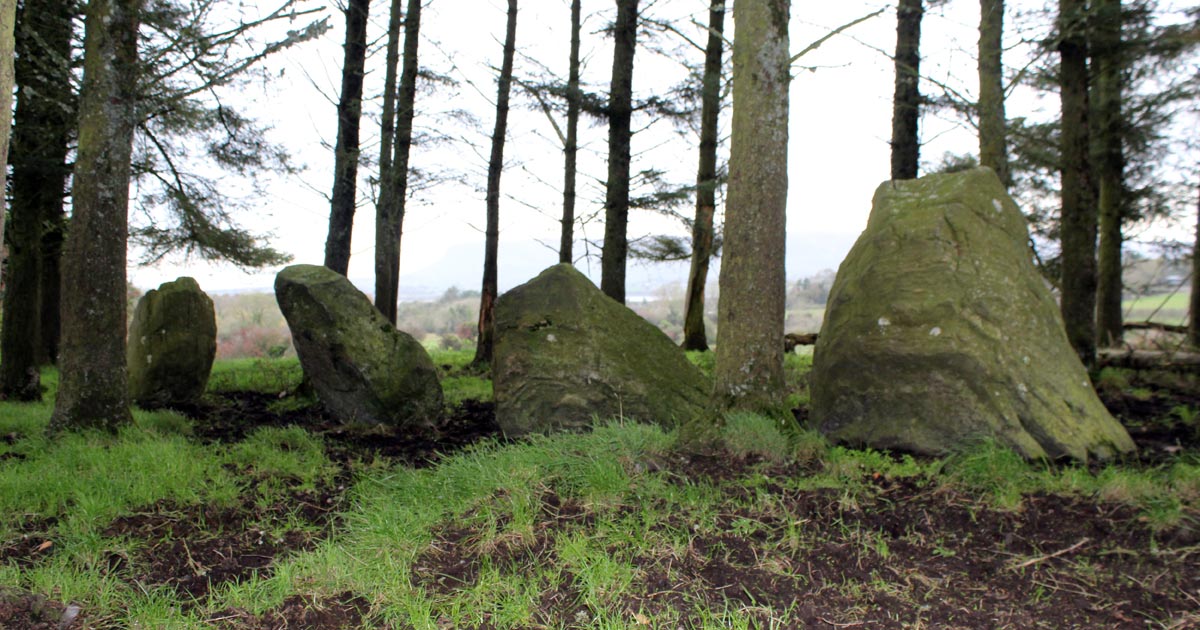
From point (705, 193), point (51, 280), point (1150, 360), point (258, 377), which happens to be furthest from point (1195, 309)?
point (51, 280)

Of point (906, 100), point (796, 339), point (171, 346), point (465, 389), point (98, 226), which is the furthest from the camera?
point (796, 339)

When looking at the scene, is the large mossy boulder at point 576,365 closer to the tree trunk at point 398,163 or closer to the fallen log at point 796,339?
the tree trunk at point 398,163

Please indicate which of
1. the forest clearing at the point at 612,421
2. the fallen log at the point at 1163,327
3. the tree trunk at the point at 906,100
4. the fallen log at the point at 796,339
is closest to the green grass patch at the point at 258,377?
the forest clearing at the point at 612,421

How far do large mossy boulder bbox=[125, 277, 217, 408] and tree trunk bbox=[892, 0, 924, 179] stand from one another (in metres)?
9.27

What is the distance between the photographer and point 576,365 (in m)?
6.48

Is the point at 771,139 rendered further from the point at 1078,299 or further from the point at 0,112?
the point at 1078,299

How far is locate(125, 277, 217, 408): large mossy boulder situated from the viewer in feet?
29.7

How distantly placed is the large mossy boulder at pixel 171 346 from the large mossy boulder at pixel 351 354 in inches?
103

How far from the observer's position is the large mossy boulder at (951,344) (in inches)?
199

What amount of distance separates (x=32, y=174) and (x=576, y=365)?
8.32 meters

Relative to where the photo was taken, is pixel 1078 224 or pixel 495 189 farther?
pixel 495 189

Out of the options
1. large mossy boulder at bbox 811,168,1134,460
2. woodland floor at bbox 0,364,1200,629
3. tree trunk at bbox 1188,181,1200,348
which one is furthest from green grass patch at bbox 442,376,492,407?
tree trunk at bbox 1188,181,1200,348

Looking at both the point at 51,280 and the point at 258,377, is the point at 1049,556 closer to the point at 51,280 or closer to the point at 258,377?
the point at 258,377

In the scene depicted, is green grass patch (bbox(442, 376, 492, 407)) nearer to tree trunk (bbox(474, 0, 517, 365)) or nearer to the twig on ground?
tree trunk (bbox(474, 0, 517, 365))
